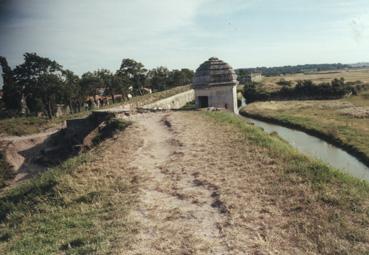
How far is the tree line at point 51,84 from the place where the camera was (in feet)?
141

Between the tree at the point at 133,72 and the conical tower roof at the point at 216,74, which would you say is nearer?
the conical tower roof at the point at 216,74

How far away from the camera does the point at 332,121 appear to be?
35125 mm

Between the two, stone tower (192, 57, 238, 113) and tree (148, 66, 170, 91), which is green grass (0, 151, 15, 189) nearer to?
stone tower (192, 57, 238, 113)

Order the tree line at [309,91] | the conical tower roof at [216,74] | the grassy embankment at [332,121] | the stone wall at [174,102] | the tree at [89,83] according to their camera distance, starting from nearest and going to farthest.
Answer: the conical tower roof at [216,74] → the grassy embankment at [332,121] → the stone wall at [174,102] → the tree at [89,83] → the tree line at [309,91]

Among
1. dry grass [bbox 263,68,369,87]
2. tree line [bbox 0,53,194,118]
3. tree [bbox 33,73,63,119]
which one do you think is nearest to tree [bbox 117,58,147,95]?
tree line [bbox 0,53,194,118]

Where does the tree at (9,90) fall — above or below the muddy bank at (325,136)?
above

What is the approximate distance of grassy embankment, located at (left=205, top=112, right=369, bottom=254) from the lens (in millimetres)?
5887

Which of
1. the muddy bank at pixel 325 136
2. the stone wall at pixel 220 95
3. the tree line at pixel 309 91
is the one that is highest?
the stone wall at pixel 220 95

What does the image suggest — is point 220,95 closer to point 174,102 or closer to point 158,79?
point 174,102

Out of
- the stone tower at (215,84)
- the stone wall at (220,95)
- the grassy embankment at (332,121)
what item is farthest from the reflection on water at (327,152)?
the stone tower at (215,84)

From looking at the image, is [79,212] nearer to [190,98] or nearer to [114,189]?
[114,189]

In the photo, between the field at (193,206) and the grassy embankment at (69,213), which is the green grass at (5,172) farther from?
the grassy embankment at (69,213)

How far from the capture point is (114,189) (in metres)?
9.38

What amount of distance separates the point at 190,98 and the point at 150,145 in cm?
3358
